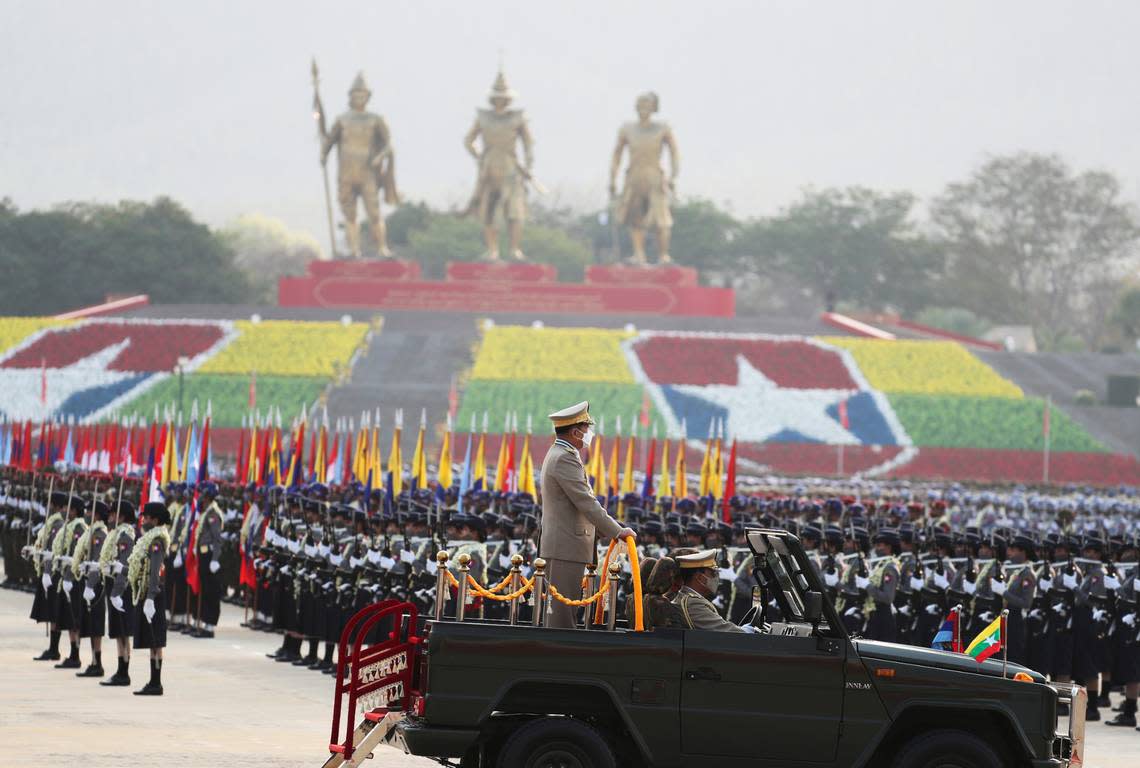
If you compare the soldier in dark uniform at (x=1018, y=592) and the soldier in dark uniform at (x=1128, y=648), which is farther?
the soldier in dark uniform at (x=1018, y=592)

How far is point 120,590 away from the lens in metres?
14.8

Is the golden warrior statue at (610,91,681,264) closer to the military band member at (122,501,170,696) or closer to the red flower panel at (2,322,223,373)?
the red flower panel at (2,322,223,373)

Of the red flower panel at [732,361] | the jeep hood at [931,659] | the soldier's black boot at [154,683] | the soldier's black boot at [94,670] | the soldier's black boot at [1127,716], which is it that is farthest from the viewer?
the red flower panel at [732,361]

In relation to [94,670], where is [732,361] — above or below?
above

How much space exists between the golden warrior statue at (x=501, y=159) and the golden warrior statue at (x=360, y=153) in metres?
3.02

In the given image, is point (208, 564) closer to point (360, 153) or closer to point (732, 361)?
point (732, 361)

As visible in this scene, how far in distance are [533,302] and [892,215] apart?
39.6 meters

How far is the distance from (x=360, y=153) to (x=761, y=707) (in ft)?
188

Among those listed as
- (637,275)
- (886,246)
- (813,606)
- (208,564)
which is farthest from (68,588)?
(886,246)

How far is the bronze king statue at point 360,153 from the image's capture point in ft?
212

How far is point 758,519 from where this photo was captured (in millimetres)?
23656

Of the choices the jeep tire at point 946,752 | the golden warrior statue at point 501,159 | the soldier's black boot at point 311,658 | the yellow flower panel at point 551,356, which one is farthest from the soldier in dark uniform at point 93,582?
the golden warrior statue at point 501,159

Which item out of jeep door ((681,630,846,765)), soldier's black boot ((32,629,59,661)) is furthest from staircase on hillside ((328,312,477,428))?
jeep door ((681,630,846,765))

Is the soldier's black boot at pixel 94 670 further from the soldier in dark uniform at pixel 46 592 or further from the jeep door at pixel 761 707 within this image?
the jeep door at pixel 761 707
